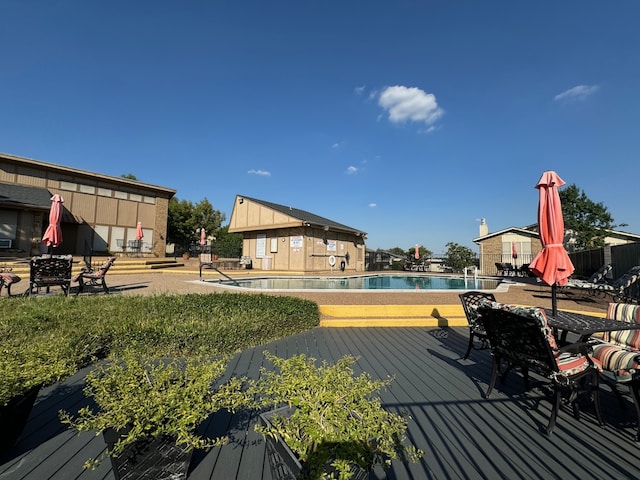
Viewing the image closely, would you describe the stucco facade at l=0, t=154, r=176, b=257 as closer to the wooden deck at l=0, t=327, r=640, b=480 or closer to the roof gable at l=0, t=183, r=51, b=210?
the roof gable at l=0, t=183, r=51, b=210

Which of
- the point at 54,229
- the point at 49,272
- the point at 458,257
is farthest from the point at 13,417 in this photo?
the point at 458,257

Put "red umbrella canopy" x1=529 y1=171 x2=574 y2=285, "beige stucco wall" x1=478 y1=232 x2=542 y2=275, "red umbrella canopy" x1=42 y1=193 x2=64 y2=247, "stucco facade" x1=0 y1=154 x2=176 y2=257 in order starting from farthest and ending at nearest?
"beige stucco wall" x1=478 y1=232 x2=542 y2=275, "stucco facade" x1=0 y1=154 x2=176 y2=257, "red umbrella canopy" x1=42 y1=193 x2=64 y2=247, "red umbrella canopy" x1=529 y1=171 x2=574 y2=285

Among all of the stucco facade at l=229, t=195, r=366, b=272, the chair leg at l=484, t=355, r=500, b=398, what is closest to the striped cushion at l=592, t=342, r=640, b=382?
the chair leg at l=484, t=355, r=500, b=398

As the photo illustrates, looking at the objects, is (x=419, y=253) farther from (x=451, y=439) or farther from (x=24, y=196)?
(x=24, y=196)

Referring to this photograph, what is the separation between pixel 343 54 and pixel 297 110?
5.10 meters

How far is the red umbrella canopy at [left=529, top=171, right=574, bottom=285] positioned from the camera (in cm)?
366

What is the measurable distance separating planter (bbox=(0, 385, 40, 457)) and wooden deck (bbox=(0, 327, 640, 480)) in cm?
10

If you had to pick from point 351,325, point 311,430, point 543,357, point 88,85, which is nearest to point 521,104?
point 351,325

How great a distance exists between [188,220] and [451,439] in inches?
1376

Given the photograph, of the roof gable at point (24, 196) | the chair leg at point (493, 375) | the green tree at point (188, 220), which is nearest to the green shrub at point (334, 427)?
the chair leg at point (493, 375)

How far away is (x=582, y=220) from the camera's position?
84.5 feet

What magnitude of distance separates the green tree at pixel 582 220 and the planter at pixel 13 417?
3267 centimetres

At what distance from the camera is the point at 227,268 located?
19.9 meters

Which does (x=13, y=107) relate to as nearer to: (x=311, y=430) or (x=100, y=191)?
(x=100, y=191)
